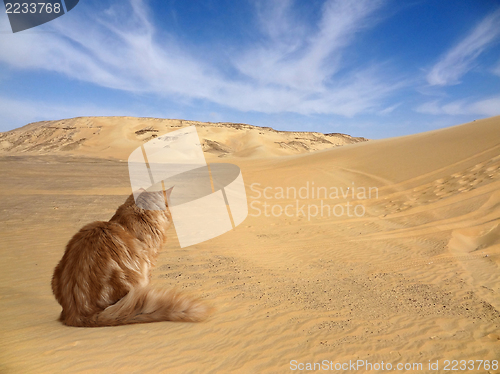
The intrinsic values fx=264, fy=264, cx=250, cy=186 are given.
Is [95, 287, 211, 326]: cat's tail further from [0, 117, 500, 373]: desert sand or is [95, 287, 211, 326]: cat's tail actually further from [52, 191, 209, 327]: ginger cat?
[0, 117, 500, 373]: desert sand

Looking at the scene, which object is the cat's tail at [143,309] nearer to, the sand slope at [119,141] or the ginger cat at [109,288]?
the ginger cat at [109,288]

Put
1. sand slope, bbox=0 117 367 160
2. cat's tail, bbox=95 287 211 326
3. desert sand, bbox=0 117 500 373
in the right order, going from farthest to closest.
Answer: sand slope, bbox=0 117 367 160 < cat's tail, bbox=95 287 211 326 < desert sand, bbox=0 117 500 373

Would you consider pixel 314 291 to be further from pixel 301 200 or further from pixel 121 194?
pixel 121 194

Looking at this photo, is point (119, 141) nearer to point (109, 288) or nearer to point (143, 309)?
point (109, 288)

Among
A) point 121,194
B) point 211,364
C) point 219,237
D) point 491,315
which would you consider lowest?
point 491,315

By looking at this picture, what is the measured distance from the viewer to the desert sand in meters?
2.57

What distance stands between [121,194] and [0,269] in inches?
254

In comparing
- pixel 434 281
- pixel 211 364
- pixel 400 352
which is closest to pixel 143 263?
pixel 211 364

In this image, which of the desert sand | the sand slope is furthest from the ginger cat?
the sand slope

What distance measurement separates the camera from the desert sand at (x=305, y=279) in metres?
2.57

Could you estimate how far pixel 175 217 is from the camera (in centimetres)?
952

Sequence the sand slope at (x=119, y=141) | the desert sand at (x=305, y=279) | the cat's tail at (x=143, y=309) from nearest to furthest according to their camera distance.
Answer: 1. the desert sand at (x=305, y=279)
2. the cat's tail at (x=143, y=309)
3. the sand slope at (x=119, y=141)

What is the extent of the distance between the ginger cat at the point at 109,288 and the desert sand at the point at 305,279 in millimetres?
164

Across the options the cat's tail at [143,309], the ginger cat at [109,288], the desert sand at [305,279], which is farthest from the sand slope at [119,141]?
the cat's tail at [143,309]
